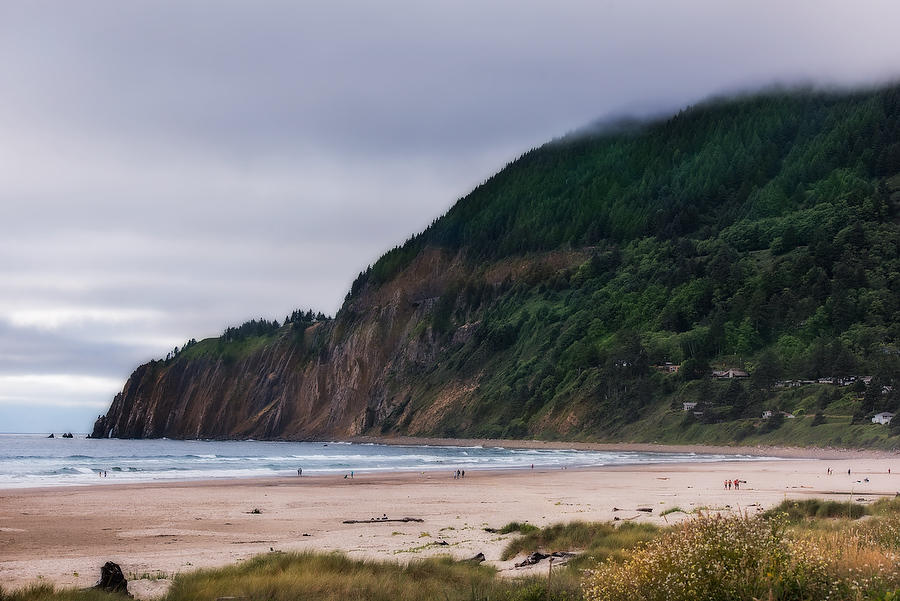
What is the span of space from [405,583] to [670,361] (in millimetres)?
127008

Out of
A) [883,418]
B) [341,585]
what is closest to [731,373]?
[883,418]

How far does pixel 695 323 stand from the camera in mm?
143500

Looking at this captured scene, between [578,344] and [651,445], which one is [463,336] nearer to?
[578,344]

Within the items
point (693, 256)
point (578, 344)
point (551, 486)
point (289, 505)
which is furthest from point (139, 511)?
point (693, 256)

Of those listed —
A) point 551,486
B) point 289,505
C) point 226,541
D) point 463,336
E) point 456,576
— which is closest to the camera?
point 456,576

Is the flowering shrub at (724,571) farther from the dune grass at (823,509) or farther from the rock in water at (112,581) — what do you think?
the dune grass at (823,509)

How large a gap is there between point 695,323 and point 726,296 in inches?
267

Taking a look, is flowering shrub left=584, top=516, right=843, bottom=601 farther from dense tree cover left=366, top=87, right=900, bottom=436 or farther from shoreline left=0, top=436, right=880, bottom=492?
dense tree cover left=366, top=87, right=900, bottom=436

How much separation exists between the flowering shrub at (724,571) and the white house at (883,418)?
3541 inches

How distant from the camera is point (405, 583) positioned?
12.7 m

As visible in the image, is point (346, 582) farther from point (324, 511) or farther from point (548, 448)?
point (548, 448)

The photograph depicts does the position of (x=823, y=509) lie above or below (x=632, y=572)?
below

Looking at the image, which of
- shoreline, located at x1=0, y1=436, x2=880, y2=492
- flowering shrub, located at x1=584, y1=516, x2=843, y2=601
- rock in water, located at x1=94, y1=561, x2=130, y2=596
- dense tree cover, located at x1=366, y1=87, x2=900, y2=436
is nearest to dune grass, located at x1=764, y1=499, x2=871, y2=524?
flowering shrub, located at x1=584, y1=516, x2=843, y2=601

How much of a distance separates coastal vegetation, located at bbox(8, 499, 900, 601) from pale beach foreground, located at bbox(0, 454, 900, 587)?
2.18 m
